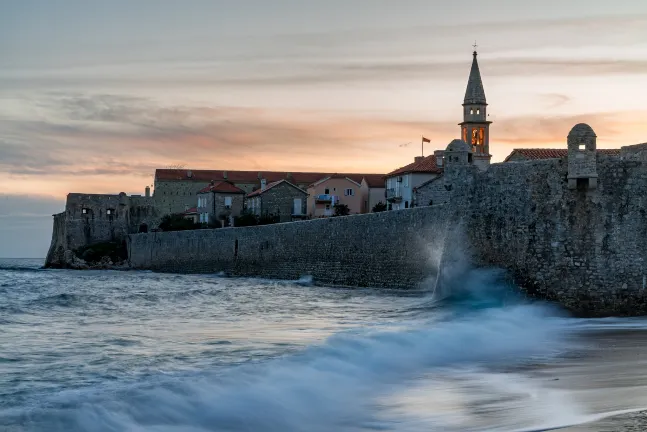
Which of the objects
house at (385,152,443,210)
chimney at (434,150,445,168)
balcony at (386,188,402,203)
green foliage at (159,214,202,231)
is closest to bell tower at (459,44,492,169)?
house at (385,152,443,210)

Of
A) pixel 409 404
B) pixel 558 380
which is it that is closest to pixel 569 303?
pixel 558 380

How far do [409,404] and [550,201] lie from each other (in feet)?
27.3

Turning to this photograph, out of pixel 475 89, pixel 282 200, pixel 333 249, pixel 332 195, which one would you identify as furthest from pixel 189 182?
pixel 333 249

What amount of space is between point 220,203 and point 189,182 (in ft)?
33.4

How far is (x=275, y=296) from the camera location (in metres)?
29.6

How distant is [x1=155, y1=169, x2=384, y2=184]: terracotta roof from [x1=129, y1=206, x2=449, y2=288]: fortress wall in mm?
27406

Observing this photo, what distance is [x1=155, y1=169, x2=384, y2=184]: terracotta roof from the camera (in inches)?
3418

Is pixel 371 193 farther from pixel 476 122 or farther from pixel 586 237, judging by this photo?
pixel 586 237

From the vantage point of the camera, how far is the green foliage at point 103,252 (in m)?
75.6

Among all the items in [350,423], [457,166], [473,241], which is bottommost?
[350,423]

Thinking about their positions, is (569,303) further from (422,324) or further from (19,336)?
(19,336)

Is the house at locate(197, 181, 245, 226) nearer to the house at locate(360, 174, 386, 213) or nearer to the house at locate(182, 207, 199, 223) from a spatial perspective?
the house at locate(182, 207, 199, 223)

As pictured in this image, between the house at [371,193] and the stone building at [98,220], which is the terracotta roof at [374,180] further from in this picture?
the stone building at [98,220]

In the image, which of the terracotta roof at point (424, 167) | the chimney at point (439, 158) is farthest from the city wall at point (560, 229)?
the chimney at point (439, 158)
